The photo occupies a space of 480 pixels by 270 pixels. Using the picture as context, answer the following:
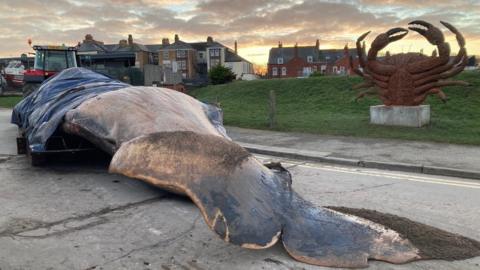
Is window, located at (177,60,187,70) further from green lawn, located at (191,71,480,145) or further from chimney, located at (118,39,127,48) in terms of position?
green lawn, located at (191,71,480,145)

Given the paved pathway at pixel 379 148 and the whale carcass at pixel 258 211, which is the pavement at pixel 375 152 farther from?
the whale carcass at pixel 258 211

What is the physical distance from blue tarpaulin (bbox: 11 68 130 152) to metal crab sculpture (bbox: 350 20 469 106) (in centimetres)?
862

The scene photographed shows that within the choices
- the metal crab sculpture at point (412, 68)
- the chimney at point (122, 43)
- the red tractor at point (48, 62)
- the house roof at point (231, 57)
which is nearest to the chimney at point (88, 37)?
the chimney at point (122, 43)

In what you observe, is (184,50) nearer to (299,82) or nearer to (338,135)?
(299,82)

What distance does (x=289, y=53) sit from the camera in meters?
87.9

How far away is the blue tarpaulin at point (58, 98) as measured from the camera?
6.14 meters

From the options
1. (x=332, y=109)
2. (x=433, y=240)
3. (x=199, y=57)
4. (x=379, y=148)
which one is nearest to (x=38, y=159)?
(x=433, y=240)

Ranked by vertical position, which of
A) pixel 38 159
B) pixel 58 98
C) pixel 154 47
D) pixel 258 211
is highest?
pixel 154 47

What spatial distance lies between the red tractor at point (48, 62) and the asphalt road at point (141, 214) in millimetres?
12068

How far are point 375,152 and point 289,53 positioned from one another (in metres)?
80.1

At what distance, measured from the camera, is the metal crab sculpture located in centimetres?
1241

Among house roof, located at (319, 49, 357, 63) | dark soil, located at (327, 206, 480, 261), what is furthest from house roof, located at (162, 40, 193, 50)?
dark soil, located at (327, 206, 480, 261)

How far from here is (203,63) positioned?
85.2m

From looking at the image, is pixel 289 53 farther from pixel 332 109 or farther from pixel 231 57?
pixel 332 109
